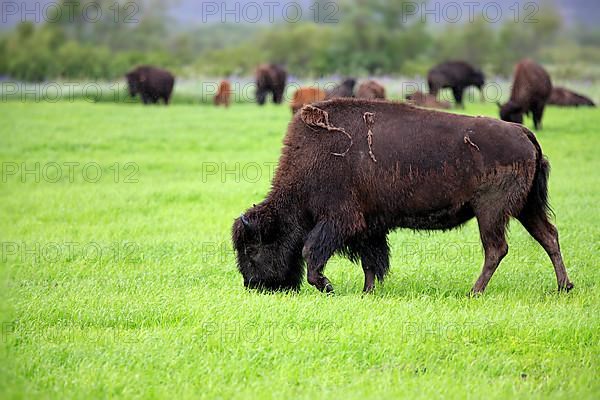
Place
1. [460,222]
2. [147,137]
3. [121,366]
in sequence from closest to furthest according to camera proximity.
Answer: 1. [121,366]
2. [460,222]
3. [147,137]

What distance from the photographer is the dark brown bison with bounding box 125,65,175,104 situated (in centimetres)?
3947

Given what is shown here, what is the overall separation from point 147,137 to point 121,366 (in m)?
18.5

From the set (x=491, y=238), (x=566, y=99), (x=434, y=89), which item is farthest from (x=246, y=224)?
(x=434, y=89)

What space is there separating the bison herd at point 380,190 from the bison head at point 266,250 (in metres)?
0.01

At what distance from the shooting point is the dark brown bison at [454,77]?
34631mm

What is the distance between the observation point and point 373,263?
8.79 m

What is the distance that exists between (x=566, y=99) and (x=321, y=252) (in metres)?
27.8

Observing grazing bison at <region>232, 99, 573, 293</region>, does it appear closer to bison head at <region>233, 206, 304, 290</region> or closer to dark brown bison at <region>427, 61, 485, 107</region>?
bison head at <region>233, 206, 304, 290</region>

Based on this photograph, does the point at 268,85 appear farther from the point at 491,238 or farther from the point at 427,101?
the point at 491,238

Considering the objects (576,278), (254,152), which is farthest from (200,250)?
(254,152)

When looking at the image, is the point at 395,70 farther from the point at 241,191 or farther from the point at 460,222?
the point at 460,222

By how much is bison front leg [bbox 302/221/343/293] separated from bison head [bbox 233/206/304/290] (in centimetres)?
32

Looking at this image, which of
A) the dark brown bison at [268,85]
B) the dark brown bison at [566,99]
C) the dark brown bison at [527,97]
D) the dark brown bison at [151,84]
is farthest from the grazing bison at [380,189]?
the dark brown bison at [151,84]

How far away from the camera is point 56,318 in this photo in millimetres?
7273
